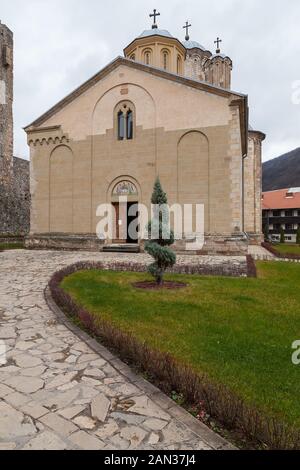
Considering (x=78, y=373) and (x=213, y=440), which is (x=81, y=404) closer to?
(x=78, y=373)

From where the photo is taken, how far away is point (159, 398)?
124 inches

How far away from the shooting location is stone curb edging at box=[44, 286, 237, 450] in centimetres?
254

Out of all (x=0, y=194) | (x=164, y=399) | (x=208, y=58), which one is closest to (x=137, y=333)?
(x=164, y=399)

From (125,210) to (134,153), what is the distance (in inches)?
124

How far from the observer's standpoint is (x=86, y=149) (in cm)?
1894

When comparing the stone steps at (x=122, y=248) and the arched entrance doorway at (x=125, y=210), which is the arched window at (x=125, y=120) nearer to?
the arched entrance doorway at (x=125, y=210)

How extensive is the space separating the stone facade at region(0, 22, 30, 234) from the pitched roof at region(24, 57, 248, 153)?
665 cm

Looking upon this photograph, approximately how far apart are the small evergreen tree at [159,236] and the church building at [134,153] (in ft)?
26.6

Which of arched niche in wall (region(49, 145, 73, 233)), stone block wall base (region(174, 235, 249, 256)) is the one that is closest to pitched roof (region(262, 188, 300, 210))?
stone block wall base (region(174, 235, 249, 256))

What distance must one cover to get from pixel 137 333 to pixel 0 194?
23.6m

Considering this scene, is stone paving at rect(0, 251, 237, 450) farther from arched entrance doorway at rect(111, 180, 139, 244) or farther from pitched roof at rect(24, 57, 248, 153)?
pitched roof at rect(24, 57, 248, 153)

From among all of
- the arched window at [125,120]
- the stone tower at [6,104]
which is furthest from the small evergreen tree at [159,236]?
the stone tower at [6,104]

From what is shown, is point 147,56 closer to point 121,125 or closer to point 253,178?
point 121,125

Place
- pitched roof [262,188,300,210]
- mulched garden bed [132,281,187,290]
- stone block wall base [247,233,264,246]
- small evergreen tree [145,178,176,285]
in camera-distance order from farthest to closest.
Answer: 1. pitched roof [262,188,300,210]
2. stone block wall base [247,233,264,246]
3. small evergreen tree [145,178,176,285]
4. mulched garden bed [132,281,187,290]
